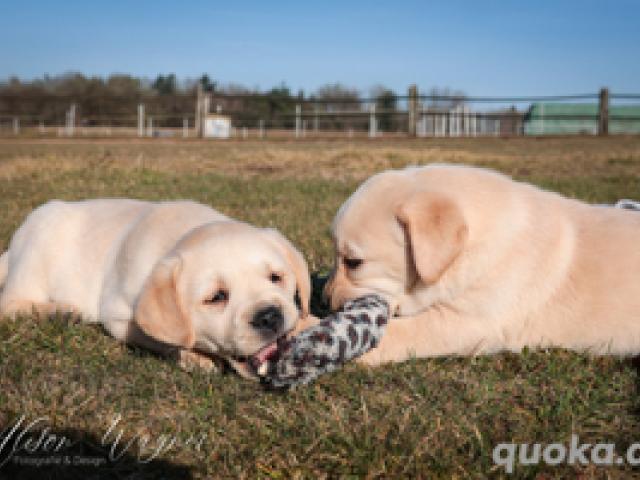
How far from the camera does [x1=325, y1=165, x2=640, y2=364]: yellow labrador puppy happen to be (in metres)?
3.16

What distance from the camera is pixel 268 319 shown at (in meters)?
2.86

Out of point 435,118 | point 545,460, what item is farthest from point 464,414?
point 435,118

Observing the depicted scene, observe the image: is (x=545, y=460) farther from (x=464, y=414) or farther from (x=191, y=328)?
(x=191, y=328)

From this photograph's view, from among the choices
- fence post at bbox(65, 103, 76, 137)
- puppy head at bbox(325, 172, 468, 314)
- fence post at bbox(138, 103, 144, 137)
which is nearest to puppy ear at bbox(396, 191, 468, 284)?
puppy head at bbox(325, 172, 468, 314)

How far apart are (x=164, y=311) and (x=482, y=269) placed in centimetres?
145

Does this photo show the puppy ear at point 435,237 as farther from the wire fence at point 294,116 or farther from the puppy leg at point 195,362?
the wire fence at point 294,116

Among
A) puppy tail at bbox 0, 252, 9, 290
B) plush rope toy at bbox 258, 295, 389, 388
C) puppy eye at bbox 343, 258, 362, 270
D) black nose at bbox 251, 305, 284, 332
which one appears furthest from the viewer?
puppy tail at bbox 0, 252, 9, 290

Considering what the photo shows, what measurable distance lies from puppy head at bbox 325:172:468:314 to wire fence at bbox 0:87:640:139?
89.0 feet

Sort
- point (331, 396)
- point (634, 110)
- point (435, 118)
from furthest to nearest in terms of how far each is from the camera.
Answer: point (634, 110), point (435, 118), point (331, 396)

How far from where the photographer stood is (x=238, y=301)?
2.94 meters

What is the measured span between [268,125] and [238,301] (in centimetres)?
4215

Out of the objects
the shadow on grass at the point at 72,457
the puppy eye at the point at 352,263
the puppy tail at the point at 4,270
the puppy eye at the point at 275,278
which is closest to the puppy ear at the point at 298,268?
the puppy eye at the point at 275,278

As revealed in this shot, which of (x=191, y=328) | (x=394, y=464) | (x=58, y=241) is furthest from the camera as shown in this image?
(x=58, y=241)

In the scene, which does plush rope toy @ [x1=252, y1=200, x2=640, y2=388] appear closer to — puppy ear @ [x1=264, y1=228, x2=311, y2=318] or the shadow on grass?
puppy ear @ [x1=264, y1=228, x2=311, y2=318]
